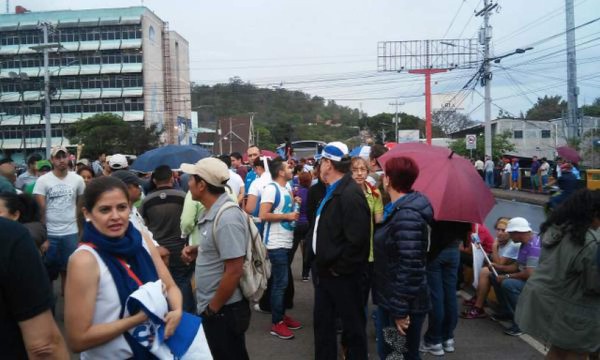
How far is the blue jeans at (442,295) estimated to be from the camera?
195 inches

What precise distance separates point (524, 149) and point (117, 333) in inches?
2236

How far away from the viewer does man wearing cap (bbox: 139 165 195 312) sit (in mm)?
5094

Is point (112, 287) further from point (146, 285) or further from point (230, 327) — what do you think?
point (230, 327)

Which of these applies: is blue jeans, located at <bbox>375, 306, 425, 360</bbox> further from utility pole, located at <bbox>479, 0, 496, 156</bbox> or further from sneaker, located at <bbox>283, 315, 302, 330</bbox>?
utility pole, located at <bbox>479, 0, 496, 156</bbox>

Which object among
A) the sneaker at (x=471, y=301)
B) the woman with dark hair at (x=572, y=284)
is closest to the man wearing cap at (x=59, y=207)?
the sneaker at (x=471, y=301)

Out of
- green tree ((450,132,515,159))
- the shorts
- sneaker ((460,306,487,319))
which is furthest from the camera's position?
green tree ((450,132,515,159))

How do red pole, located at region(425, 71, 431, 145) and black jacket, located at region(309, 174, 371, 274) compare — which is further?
red pole, located at region(425, 71, 431, 145)

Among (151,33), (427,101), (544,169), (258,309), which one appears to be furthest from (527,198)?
(151,33)

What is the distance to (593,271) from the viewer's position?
3.31 meters

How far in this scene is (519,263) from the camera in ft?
19.4

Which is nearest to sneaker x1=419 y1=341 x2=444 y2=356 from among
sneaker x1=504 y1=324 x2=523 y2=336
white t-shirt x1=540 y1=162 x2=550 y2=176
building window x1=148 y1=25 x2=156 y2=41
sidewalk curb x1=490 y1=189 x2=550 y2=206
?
sneaker x1=504 y1=324 x2=523 y2=336

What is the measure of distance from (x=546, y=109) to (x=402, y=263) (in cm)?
9876

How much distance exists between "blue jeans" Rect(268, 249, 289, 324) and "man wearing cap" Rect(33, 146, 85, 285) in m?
2.71

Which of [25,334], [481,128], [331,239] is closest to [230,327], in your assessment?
[331,239]
